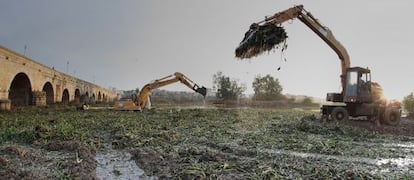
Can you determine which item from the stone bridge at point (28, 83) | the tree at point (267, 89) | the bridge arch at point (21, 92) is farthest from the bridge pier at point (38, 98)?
the tree at point (267, 89)

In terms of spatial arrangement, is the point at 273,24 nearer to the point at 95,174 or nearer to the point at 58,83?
the point at 95,174

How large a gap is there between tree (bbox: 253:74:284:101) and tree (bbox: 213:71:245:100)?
270cm

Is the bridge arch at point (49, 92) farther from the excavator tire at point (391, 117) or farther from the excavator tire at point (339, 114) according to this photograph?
the excavator tire at point (391, 117)

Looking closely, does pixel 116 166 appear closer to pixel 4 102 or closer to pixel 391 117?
pixel 391 117

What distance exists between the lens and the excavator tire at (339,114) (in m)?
14.0

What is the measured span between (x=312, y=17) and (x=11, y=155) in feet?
42.5

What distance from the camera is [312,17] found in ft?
48.4

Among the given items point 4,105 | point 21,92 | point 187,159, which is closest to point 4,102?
point 4,105

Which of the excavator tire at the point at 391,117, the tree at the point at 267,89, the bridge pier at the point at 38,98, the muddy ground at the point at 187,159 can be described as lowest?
the muddy ground at the point at 187,159

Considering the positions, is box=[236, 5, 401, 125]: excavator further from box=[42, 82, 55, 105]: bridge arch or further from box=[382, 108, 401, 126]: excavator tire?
box=[42, 82, 55, 105]: bridge arch

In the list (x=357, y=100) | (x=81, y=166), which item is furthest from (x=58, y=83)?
(x=81, y=166)

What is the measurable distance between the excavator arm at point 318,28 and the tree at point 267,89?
1431 inches

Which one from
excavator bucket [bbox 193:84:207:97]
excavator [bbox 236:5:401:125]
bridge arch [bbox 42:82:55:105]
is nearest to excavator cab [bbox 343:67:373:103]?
excavator [bbox 236:5:401:125]

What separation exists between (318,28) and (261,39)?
3782 millimetres
